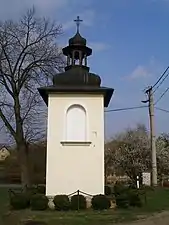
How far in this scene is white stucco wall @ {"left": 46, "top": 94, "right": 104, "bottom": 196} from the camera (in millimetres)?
19656

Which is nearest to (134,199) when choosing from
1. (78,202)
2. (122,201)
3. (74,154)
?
(122,201)

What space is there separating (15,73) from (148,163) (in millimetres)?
23313

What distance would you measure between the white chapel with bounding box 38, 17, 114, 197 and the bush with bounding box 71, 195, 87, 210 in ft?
3.95

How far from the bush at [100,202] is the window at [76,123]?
3.07 metres

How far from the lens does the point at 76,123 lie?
20.4 meters

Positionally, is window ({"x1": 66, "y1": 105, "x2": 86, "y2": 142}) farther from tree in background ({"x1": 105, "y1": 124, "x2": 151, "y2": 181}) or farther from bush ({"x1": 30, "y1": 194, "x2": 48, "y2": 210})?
tree in background ({"x1": 105, "y1": 124, "x2": 151, "y2": 181})

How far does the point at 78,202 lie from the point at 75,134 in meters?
3.38

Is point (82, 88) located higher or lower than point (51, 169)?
higher

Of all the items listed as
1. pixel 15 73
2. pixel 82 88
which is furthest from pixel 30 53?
pixel 82 88

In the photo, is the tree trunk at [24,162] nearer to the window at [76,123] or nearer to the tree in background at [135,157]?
the window at [76,123]

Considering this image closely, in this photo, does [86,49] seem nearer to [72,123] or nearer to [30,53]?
[72,123]

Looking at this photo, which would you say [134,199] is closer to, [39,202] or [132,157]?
[39,202]

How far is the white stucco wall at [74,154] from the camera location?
19.7m

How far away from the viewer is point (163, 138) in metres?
60.2
